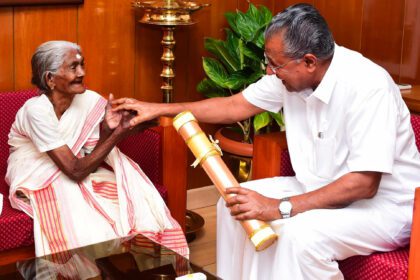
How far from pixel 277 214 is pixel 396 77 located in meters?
1.51

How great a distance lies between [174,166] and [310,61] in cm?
88

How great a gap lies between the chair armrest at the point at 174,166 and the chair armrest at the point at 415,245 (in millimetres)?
1102

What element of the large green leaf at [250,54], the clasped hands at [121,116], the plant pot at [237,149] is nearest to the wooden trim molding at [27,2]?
the clasped hands at [121,116]

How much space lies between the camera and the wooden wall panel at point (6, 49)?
346 centimetres

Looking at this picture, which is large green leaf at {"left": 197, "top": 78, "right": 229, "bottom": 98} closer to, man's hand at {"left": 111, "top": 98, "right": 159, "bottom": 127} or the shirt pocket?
man's hand at {"left": 111, "top": 98, "right": 159, "bottom": 127}

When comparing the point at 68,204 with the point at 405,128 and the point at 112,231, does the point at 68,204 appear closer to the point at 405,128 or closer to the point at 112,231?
the point at 112,231

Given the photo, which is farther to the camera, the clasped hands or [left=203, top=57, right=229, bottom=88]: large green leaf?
[left=203, top=57, right=229, bottom=88]: large green leaf

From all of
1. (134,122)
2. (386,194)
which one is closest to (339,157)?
(386,194)

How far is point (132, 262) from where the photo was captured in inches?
102

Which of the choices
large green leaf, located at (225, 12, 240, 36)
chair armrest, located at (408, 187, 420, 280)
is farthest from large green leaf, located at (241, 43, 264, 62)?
chair armrest, located at (408, 187, 420, 280)

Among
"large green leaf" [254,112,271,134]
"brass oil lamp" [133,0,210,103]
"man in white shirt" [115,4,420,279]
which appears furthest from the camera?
"large green leaf" [254,112,271,134]

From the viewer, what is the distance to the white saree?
2980 mm

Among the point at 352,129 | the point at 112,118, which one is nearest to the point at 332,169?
the point at 352,129

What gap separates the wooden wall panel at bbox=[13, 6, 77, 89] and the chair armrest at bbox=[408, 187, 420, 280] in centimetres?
188
